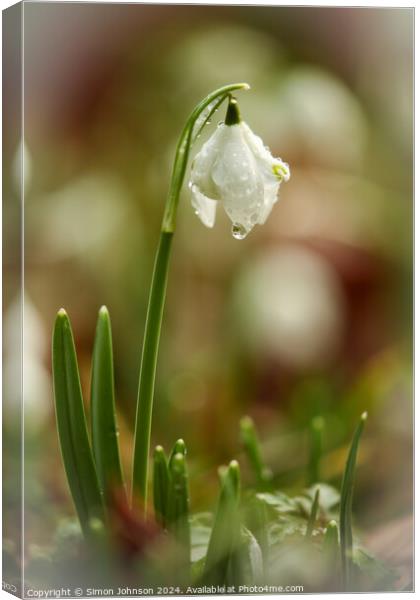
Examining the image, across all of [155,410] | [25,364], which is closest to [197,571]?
[155,410]

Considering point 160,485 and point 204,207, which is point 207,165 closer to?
point 204,207

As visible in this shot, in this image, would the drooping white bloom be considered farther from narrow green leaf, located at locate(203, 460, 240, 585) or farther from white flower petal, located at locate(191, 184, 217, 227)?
narrow green leaf, located at locate(203, 460, 240, 585)

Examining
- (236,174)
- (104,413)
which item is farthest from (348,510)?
(236,174)

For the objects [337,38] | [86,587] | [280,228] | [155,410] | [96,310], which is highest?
[337,38]

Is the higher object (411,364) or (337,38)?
(337,38)

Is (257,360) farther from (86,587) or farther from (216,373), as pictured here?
(86,587)

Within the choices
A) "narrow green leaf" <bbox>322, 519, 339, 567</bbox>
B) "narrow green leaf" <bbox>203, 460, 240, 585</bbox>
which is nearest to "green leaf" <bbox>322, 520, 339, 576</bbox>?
"narrow green leaf" <bbox>322, 519, 339, 567</bbox>
